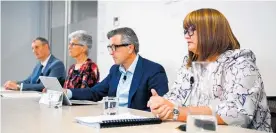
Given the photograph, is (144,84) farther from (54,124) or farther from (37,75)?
(37,75)

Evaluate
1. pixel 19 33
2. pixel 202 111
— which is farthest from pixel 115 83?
pixel 19 33

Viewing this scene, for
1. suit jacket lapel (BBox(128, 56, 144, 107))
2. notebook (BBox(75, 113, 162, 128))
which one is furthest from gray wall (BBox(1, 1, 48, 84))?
notebook (BBox(75, 113, 162, 128))

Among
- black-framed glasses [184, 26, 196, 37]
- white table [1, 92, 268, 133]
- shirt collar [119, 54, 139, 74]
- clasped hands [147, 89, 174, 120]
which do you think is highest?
black-framed glasses [184, 26, 196, 37]

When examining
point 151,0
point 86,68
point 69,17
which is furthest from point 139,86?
point 69,17

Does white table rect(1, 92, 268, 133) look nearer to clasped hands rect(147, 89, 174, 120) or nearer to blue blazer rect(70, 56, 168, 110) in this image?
clasped hands rect(147, 89, 174, 120)

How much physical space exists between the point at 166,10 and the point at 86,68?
2.83ft

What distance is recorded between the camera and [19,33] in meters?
5.25

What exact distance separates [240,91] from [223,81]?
138mm

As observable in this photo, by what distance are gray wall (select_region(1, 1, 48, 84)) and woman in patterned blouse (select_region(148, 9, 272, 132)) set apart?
3957mm

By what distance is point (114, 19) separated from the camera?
3.90 m

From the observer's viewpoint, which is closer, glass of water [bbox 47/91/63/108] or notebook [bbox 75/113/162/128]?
notebook [bbox 75/113/162/128]

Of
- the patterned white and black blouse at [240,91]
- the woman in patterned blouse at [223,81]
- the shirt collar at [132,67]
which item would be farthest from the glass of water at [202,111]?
the shirt collar at [132,67]

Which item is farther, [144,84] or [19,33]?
[19,33]

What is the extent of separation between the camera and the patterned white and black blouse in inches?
54.2
